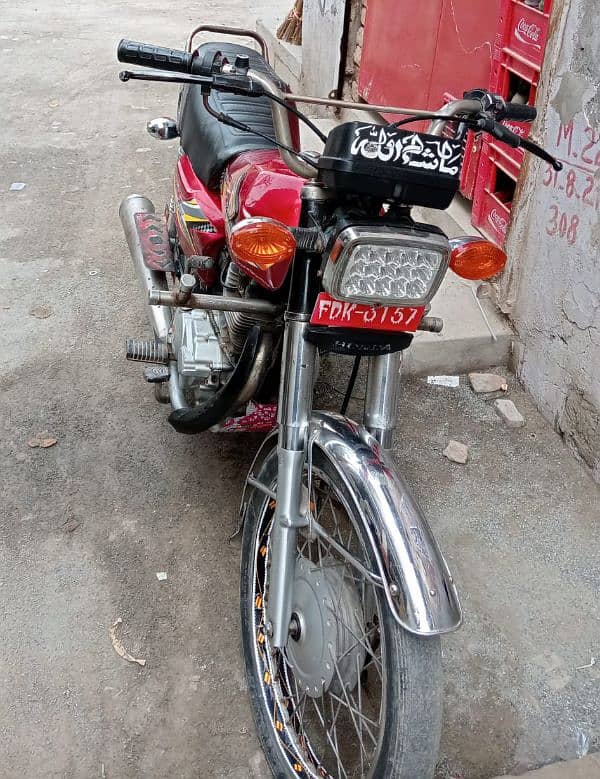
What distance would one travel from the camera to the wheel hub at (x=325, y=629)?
173 centimetres

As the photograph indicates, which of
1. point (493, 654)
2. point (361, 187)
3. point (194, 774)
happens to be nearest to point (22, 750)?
point (194, 774)

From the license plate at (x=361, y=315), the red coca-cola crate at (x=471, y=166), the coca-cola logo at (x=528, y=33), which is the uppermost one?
the coca-cola logo at (x=528, y=33)

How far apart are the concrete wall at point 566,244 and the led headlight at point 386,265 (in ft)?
4.94

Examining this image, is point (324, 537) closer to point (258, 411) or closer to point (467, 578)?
point (258, 411)

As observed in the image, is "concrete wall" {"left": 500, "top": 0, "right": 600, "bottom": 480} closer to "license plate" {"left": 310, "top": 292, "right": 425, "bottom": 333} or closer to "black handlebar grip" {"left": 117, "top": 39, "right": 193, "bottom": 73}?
"license plate" {"left": 310, "top": 292, "right": 425, "bottom": 333}

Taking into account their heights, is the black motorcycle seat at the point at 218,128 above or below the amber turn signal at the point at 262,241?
below

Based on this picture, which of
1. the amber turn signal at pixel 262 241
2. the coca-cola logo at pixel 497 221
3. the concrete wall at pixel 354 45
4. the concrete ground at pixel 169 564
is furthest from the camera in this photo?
the concrete wall at pixel 354 45

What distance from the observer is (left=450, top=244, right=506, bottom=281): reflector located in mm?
1592

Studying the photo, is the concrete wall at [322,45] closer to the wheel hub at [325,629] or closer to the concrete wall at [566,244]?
the concrete wall at [566,244]

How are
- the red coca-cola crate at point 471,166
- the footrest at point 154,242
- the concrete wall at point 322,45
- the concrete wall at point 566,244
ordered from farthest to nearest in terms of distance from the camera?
1. the concrete wall at point 322,45
2. the red coca-cola crate at point 471,166
3. the footrest at point 154,242
4. the concrete wall at point 566,244

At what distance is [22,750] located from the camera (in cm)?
193

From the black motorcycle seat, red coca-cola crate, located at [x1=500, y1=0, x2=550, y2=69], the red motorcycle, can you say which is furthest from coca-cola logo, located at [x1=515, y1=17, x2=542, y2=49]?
the red motorcycle

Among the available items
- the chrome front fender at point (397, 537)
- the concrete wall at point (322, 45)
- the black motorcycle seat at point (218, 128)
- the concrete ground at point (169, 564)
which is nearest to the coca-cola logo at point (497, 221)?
the concrete ground at point (169, 564)

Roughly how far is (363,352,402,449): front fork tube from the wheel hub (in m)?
0.33
